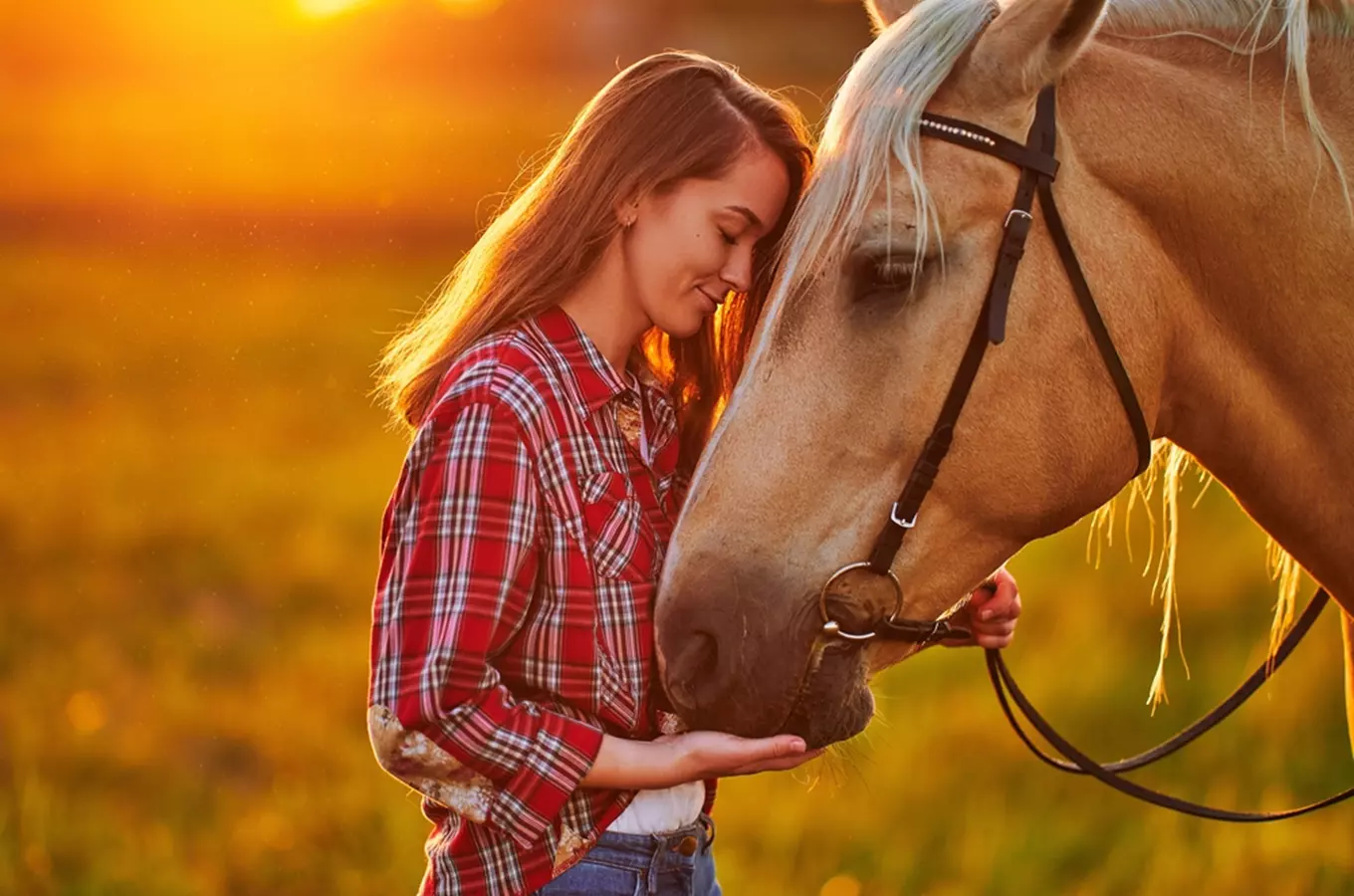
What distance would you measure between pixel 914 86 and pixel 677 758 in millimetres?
1148

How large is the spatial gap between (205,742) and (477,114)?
64.5 feet

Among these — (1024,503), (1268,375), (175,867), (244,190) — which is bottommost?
(175,867)

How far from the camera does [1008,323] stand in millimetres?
2227

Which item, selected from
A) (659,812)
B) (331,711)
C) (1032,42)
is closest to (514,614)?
(659,812)

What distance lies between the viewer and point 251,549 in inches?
296

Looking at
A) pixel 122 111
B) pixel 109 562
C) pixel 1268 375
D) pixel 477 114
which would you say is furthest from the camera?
pixel 477 114

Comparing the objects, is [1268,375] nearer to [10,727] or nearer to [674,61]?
[674,61]

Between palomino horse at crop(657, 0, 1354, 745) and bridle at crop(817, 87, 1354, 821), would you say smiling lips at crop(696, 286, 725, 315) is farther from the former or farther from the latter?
bridle at crop(817, 87, 1354, 821)

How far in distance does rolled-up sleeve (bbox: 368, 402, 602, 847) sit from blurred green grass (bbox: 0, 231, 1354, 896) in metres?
0.65

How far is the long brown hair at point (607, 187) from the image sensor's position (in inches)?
95.0

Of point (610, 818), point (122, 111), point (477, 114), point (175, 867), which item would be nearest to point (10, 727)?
point (175, 867)

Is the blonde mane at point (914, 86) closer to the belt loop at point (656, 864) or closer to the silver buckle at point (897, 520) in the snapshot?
the silver buckle at point (897, 520)

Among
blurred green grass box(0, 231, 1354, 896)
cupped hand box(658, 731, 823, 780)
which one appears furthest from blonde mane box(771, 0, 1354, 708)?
blurred green grass box(0, 231, 1354, 896)

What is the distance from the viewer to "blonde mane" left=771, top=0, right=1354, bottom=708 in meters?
2.21
